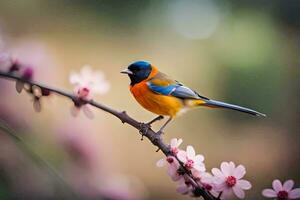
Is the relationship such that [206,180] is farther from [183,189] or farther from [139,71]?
[139,71]

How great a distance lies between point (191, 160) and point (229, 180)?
0.04 metres

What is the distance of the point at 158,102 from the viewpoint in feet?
1.97

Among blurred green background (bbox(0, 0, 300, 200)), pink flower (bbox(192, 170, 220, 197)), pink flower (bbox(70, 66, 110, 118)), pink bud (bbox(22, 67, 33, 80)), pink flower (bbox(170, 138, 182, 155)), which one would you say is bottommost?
pink flower (bbox(192, 170, 220, 197))

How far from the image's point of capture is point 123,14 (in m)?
0.97

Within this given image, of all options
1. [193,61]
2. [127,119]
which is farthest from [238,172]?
[193,61]

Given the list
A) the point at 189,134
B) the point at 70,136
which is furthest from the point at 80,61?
the point at 70,136

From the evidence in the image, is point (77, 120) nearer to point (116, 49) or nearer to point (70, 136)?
point (70, 136)

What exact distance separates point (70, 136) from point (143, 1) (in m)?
0.54

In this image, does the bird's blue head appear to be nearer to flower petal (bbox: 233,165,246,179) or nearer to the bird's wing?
the bird's wing

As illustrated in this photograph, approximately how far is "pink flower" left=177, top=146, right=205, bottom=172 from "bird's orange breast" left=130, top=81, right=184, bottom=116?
0.15m

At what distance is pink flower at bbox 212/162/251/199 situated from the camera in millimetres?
460

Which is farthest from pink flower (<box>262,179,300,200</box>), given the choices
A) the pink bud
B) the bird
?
the pink bud

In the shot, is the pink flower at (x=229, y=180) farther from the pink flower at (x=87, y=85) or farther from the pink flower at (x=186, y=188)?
the pink flower at (x=87, y=85)

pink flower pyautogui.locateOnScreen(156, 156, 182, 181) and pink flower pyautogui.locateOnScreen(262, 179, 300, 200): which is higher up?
A: pink flower pyautogui.locateOnScreen(156, 156, 182, 181)
